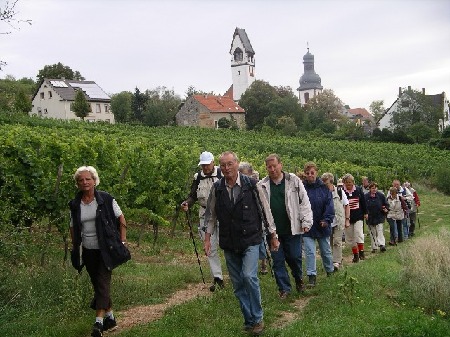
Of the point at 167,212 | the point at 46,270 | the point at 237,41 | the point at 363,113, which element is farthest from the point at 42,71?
the point at 363,113

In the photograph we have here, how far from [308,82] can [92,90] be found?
88.1 meters

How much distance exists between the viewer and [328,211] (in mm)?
9375

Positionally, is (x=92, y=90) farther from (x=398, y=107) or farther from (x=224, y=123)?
(x=398, y=107)

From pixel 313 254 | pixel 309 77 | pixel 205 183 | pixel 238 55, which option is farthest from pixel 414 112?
pixel 205 183

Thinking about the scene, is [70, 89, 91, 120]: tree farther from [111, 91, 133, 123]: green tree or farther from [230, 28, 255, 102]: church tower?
[230, 28, 255, 102]: church tower

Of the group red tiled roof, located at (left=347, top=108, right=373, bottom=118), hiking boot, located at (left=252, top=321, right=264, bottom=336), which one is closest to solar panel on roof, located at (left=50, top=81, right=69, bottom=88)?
hiking boot, located at (left=252, top=321, right=264, bottom=336)

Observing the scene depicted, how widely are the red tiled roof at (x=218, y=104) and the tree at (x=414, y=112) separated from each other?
24625 mm

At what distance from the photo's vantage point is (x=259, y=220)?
6.45m

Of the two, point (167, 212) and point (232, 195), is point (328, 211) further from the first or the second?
point (167, 212)

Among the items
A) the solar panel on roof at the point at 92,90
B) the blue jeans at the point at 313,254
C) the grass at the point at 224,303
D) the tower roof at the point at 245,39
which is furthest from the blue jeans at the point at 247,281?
the tower roof at the point at 245,39

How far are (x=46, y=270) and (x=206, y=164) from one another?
2932 mm

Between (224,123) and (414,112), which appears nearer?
(224,123)

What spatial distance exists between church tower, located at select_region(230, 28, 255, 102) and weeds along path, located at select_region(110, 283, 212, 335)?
107 metres

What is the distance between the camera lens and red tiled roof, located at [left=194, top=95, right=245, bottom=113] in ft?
282
